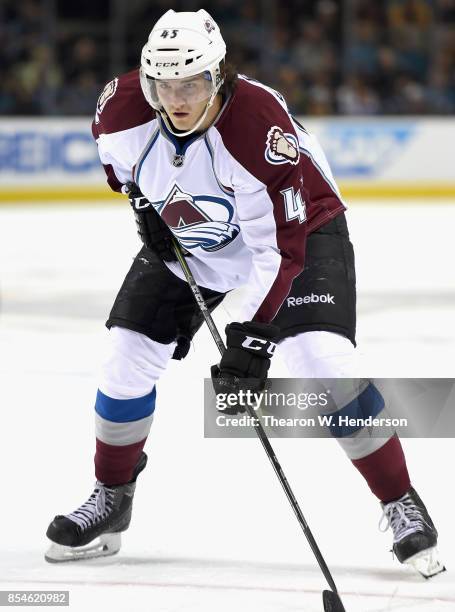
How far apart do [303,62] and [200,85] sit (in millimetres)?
8649

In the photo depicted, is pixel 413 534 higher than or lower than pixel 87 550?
higher

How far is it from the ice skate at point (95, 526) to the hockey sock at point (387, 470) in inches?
21.8

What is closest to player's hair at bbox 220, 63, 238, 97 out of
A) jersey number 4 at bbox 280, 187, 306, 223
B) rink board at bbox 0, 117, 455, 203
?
jersey number 4 at bbox 280, 187, 306, 223

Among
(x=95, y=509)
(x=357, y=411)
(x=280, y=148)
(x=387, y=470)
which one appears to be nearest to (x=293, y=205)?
(x=280, y=148)

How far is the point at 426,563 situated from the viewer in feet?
8.48

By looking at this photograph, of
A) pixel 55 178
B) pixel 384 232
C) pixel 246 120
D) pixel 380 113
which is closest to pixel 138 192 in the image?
pixel 246 120

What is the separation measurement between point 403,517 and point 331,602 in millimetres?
395

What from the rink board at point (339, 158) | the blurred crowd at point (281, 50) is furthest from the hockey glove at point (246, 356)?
the blurred crowd at point (281, 50)

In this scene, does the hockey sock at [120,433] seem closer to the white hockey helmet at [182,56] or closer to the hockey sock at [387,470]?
the hockey sock at [387,470]

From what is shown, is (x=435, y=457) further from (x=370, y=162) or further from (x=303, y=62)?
(x=303, y=62)

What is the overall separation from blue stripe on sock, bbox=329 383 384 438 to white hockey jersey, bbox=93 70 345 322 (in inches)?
11.8

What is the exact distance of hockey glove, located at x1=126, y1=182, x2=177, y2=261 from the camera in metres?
2.80

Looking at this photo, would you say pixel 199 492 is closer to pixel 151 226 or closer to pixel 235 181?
pixel 151 226

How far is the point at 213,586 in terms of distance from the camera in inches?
99.1
